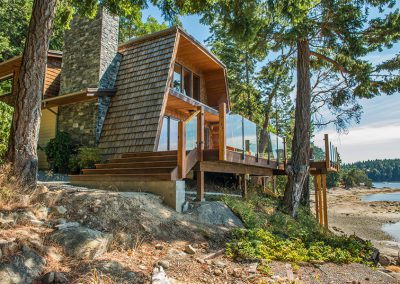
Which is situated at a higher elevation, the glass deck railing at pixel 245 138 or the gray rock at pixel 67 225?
the glass deck railing at pixel 245 138

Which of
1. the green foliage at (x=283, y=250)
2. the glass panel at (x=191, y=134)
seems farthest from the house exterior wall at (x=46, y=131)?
the green foliage at (x=283, y=250)

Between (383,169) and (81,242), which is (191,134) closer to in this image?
(81,242)

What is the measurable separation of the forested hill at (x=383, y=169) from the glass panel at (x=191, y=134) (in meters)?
136

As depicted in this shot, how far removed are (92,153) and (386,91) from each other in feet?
38.2

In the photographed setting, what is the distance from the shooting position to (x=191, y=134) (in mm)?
8062

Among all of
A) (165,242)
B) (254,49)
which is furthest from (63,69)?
(165,242)

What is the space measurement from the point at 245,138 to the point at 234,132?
626 millimetres

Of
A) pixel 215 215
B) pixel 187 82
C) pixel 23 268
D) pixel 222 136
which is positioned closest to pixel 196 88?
pixel 187 82

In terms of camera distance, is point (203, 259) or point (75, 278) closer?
point (75, 278)

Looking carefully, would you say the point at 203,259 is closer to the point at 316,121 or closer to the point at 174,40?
the point at 174,40

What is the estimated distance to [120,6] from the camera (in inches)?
375

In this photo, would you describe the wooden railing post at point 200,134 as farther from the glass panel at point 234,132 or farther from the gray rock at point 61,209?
the gray rock at point 61,209

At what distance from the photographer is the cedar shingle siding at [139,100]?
10.4 meters

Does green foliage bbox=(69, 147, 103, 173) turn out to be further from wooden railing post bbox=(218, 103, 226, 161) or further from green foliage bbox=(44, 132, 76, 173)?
wooden railing post bbox=(218, 103, 226, 161)
